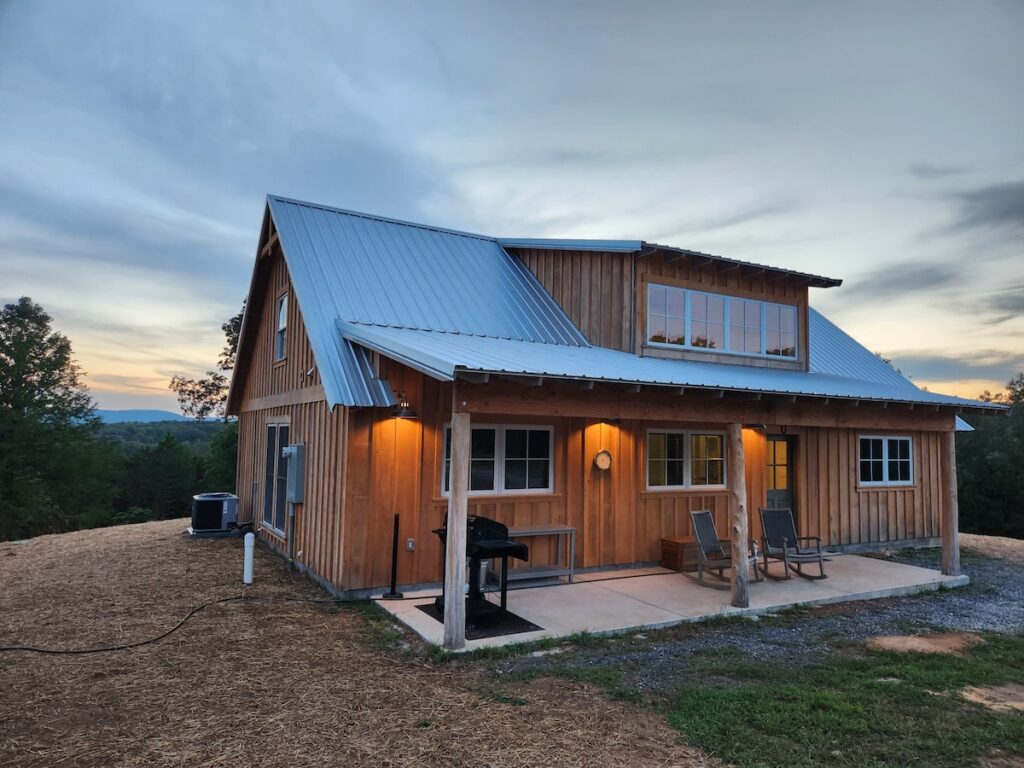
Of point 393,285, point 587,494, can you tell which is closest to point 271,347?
point 393,285

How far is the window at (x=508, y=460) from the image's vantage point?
7945 mm

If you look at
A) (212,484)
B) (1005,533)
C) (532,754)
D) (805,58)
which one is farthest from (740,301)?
(212,484)

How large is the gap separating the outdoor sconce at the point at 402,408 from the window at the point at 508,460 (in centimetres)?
59

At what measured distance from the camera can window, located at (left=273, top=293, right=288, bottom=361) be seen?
1040cm

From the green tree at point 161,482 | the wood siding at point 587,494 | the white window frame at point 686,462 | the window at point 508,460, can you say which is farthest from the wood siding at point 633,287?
the green tree at point 161,482

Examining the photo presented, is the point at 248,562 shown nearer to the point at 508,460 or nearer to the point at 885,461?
the point at 508,460

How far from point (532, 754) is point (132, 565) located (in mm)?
8339

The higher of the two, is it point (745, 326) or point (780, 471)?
point (745, 326)

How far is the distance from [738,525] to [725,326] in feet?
15.1

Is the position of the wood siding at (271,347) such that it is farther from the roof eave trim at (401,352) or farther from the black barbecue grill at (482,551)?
the black barbecue grill at (482,551)

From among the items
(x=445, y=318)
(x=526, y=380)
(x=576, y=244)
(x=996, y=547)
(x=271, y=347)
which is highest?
(x=576, y=244)

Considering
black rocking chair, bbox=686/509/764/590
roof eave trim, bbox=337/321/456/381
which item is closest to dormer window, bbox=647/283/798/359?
black rocking chair, bbox=686/509/764/590

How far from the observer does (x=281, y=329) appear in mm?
10609

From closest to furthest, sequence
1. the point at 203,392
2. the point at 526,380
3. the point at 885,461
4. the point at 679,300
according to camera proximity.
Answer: the point at 526,380, the point at 679,300, the point at 885,461, the point at 203,392
